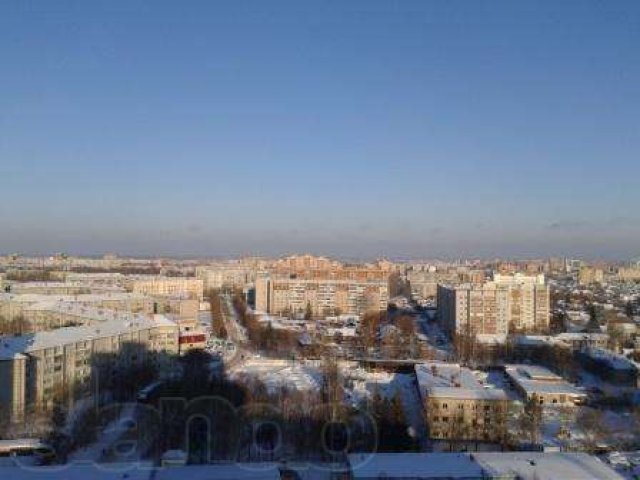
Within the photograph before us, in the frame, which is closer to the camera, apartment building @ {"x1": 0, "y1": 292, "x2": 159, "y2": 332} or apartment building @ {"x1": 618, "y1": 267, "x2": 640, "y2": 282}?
apartment building @ {"x1": 0, "y1": 292, "x2": 159, "y2": 332}

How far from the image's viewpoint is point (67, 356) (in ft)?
23.9

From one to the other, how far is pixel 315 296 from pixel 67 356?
10.6 meters

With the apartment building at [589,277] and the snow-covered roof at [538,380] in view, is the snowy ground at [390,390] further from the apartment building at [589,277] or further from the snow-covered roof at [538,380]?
the apartment building at [589,277]

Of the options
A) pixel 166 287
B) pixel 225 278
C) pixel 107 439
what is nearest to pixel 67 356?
pixel 107 439

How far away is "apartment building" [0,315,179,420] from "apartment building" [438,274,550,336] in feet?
20.9

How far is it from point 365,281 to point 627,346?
23.3ft

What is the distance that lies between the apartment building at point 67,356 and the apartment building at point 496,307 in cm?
637

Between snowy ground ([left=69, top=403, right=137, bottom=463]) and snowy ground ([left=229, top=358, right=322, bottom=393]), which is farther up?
snowy ground ([left=69, top=403, right=137, bottom=463])

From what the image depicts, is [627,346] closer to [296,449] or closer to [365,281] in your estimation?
[365,281]

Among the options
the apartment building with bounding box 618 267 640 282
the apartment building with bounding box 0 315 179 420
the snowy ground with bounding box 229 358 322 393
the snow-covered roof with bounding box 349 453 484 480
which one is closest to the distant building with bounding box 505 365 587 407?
the snowy ground with bounding box 229 358 322 393

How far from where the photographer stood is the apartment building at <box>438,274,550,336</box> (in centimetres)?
1341

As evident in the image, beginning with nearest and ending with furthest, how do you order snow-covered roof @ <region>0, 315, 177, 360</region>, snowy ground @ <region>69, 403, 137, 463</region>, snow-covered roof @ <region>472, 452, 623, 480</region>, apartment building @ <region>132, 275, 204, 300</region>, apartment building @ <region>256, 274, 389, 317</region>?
snow-covered roof @ <region>472, 452, 623, 480</region>, snowy ground @ <region>69, 403, 137, 463</region>, snow-covered roof @ <region>0, 315, 177, 360</region>, apartment building @ <region>256, 274, 389, 317</region>, apartment building @ <region>132, 275, 204, 300</region>

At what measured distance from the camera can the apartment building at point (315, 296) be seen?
1730 cm

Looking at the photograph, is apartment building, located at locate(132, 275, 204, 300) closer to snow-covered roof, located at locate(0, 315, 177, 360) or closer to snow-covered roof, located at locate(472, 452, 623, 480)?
snow-covered roof, located at locate(0, 315, 177, 360)
